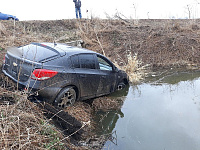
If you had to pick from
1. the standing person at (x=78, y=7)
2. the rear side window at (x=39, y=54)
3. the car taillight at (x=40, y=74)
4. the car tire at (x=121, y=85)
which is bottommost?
the car tire at (x=121, y=85)

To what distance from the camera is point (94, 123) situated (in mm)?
5215

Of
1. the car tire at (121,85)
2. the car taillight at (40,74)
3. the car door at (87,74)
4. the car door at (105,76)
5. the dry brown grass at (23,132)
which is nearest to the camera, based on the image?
the dry brown grass at (23,132)

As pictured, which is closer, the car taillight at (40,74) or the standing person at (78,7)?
the car taillight at (40,74)

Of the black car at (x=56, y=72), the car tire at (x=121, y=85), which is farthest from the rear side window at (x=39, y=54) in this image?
the car tire at (x=121, y=85)

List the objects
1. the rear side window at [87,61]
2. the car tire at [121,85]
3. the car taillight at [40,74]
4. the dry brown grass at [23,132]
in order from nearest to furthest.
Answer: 1. the dry brown grass at [23,132]
2. the car taillight at [40,74]
3. the rear side window at [87,61]
4. the car tire at [121,85]

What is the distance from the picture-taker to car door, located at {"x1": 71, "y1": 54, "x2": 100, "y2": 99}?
5.47 m

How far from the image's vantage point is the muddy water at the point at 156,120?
4.49 m

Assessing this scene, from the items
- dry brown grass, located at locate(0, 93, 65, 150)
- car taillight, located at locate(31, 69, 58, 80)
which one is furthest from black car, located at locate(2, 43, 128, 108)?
dry brown grass, located at locate(0, 93, 65, 150)

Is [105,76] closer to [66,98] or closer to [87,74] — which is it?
[87,74]

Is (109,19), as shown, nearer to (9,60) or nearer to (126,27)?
(126,27)

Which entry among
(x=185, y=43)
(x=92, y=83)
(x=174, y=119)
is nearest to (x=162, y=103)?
(x=174, y=119)

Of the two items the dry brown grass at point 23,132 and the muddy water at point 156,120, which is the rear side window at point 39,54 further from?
the muddy water at point 156,120

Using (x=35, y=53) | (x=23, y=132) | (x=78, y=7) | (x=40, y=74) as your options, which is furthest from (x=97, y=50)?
(x=23, y=132)

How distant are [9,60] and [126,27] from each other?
41.5ft
